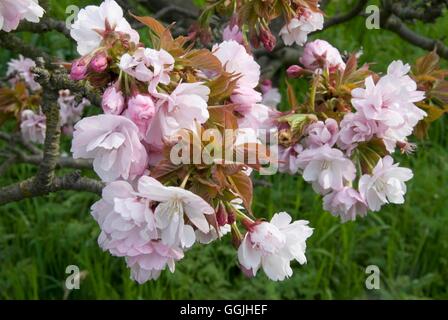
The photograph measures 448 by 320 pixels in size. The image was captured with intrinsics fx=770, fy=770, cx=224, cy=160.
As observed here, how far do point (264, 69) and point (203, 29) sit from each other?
107 cm

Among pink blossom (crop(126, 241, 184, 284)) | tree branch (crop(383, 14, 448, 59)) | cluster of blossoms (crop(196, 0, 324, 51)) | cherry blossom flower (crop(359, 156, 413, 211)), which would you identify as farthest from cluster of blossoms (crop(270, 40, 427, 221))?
tree branch (crop(383, 14, 448, 59))

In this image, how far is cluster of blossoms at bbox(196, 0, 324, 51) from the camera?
137cm

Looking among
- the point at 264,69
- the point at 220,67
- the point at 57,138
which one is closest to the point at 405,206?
the point at 264,69

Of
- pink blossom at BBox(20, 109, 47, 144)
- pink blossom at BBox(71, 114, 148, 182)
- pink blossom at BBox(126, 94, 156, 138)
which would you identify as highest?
pink blossom at BBox(20, 109, 47, 144)

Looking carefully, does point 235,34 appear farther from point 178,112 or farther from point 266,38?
point 178,112

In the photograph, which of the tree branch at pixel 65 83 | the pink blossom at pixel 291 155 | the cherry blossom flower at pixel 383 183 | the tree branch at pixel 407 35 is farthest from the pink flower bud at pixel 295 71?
the tree branch at pixel 407 35

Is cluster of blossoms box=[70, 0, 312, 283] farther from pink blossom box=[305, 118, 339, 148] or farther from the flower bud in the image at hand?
pink blossom box=[305, 118, 339, 148]

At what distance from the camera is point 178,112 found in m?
0.95

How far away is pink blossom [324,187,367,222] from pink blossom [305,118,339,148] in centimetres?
13

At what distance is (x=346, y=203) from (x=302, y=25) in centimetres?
35

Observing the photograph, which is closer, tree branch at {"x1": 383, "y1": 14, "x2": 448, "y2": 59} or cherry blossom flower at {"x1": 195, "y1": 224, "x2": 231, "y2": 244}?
cherry blossom flower at {"x1": 195, "y1": 224, "x2": 231, "y2": 244}
